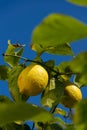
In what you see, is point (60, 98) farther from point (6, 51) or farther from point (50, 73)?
point (6, 51)

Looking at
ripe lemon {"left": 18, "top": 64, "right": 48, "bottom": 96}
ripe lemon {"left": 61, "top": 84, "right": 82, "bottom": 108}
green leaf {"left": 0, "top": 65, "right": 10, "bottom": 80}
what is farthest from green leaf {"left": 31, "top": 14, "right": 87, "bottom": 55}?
green leaf {"left": 0, "top": 65, "right": 10, "bottom": 80}

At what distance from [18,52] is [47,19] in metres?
1.20

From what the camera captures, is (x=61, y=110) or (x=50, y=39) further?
(x=61, y=110)

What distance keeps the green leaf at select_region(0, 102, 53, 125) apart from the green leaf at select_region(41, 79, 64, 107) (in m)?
0.82

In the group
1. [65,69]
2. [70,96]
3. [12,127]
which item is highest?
[65,69]

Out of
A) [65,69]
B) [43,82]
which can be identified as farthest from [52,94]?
[65,69]

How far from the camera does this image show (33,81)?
47.6 inches

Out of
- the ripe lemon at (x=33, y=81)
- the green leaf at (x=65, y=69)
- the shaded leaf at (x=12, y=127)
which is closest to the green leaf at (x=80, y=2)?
the ripe lemon at (x=33, y=81)

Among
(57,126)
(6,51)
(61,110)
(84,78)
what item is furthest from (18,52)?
(84,78)

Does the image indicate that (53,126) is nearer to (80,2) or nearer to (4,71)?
(4,71)

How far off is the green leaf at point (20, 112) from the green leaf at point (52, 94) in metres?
0.82

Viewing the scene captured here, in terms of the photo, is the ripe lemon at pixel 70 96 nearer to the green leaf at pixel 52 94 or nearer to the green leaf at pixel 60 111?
the green leaf at pixel 52 94

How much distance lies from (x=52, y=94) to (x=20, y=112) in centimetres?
89

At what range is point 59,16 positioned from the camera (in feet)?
1.23
